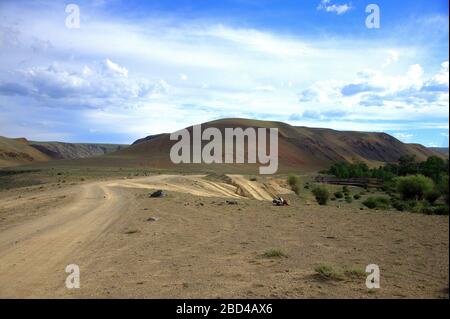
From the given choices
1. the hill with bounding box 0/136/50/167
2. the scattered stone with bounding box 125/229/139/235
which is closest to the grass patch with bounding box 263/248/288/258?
the scattered stone with bounding box 125/229/139/235

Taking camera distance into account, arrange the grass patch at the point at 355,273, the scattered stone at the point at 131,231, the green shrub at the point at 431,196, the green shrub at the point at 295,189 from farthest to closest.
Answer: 1. the green shrub at the point at 295,189
2. the green shrub at the point at 431,196
3. the scattered stone at the point at 131,231
4. the grass patch at the point at 355,273

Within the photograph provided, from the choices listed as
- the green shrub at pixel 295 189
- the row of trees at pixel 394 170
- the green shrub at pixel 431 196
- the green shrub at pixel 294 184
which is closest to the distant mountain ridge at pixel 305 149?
the row of trees at pixel 394 170

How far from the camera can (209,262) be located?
33.6 ft

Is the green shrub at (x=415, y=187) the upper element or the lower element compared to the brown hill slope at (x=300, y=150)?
lower

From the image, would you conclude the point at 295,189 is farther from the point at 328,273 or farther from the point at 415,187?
the point at 328,273

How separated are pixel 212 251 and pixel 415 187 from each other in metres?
30.3

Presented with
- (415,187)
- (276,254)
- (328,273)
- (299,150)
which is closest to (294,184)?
(415,187)

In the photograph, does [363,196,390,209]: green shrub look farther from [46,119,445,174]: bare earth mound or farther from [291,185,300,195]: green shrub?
[46,119,445,174]: bare earth mound

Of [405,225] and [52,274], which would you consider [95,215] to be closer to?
[52,274]

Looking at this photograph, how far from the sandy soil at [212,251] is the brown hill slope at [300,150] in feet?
244

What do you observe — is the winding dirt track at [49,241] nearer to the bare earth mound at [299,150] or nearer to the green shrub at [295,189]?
the green shrub at [295,189]

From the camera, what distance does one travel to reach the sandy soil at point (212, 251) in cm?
797

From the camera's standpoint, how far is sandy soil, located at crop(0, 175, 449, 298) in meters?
7.97

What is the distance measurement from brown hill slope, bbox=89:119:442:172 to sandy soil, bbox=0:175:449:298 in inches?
2929
